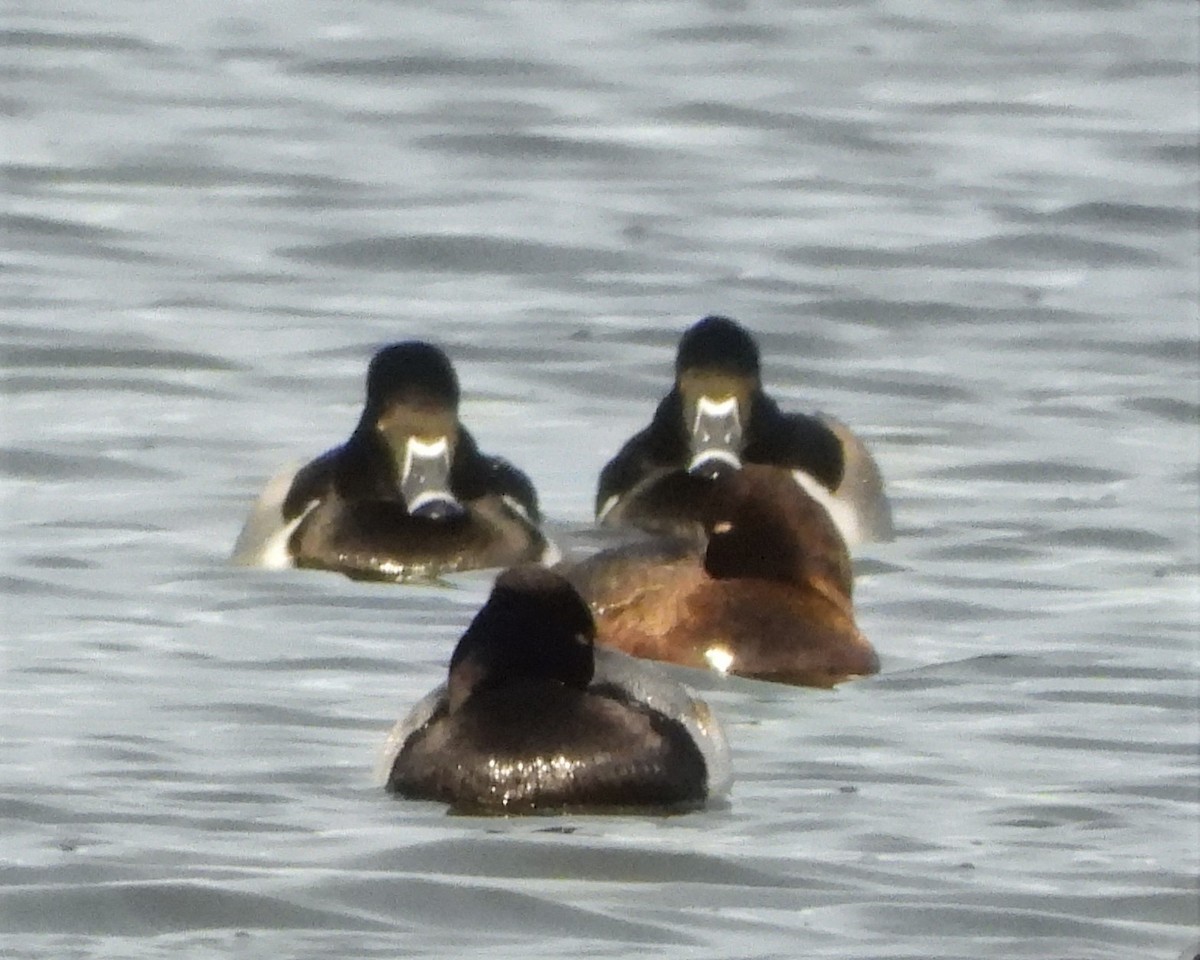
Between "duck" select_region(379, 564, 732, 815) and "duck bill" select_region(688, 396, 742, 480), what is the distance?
4347mm

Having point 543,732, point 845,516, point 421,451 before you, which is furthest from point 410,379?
point 543,732

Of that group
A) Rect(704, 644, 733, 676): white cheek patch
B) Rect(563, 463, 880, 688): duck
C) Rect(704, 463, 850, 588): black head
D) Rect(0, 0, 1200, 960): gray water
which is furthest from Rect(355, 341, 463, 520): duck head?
Rect(704, 644, 733, 676): white cheek patch

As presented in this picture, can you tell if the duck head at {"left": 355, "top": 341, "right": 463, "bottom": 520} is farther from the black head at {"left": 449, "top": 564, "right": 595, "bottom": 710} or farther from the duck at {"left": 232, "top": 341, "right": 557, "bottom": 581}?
the black head at {"left": 449, "top": 564, "right": 595, "bottom": 710}

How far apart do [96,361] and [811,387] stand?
10.4 feet

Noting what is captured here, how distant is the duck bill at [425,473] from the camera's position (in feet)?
46.9

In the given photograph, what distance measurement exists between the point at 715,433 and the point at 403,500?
1295mm

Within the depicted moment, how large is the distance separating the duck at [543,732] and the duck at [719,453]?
12.9 feet

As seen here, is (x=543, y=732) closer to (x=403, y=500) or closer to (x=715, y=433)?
(x=403, y=500)

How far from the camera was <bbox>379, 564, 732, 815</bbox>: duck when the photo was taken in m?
10.1

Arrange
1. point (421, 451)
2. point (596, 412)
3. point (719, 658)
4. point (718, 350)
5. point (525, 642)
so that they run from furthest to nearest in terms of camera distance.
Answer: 1. point (596, 412)
2. point (718, 350)
3. point (421, 451)
4. point (719, 658)
5. point (525, 642)

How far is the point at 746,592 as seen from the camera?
40.4 ft

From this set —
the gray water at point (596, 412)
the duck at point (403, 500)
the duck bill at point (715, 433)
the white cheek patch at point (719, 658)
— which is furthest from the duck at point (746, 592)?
the duck bill at point (715, 433)

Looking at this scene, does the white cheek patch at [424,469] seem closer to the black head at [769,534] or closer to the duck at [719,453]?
the duck at [719,453]

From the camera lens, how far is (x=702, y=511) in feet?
46.9
